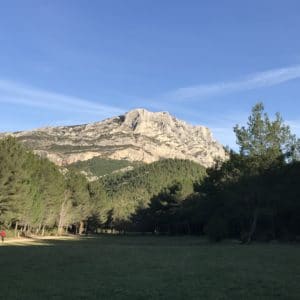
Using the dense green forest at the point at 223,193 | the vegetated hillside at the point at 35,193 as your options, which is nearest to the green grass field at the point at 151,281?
the dense green forest at the point at 223,193

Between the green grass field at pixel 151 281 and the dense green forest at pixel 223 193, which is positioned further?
the dense green forest at pixel 223 193

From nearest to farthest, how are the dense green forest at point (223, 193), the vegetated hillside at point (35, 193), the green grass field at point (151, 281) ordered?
the green grass field at point (151, 281)
the dense green forest at point (223, 193)
the vegetated hillside at point (35, 193)

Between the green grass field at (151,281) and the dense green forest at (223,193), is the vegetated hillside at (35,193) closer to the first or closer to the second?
the dense green forest at (223,193)

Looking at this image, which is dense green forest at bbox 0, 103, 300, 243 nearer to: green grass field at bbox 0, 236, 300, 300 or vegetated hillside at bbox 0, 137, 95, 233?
vegetated hillside at bbox 0, 137, 95, 233

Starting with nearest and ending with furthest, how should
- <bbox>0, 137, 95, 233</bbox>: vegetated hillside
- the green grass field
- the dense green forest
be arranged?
the green grass field → the dense green forest → <bbox>0, 137, 95, 233</bbox>: vegetated hillside

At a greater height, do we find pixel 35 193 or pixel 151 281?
pixel 35 193

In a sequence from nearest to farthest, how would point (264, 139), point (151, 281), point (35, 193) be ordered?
point (151, 281) < point (264, 139) < point (35, 193)

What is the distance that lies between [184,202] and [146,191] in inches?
3394

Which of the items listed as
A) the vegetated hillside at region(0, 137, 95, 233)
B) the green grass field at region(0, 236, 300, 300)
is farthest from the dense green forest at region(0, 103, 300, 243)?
the green grass field at region(0, 236, 300, 300)

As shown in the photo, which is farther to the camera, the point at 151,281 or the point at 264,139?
the point at 264,139

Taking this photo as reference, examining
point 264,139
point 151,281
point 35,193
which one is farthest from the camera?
point 35,193

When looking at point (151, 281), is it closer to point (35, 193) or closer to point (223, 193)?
point (223, 193)

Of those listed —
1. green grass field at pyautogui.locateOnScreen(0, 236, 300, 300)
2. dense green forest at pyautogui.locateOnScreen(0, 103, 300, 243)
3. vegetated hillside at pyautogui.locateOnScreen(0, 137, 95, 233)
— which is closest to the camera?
green grass field at pyautogui.locateOnScreen(0, 236, 300, 300)

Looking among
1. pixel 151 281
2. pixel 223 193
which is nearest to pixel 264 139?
pixel 223 193
